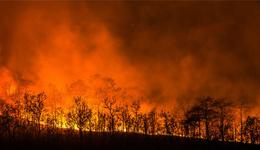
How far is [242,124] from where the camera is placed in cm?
4247

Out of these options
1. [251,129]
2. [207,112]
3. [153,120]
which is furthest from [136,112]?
[251,129]

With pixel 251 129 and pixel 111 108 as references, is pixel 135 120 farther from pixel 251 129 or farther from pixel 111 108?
pixel 251 129

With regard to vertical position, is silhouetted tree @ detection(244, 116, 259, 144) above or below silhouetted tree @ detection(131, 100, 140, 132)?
below

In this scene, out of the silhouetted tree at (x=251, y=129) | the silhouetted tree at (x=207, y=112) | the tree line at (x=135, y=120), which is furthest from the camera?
the silhouetted tree at (x=207, y=112)

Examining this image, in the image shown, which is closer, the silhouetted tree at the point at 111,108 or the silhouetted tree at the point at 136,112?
the silhouetted tree at the point at 111,108

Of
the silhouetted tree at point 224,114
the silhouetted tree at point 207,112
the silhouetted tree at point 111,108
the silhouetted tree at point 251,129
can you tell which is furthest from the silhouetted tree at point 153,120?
the silhouetted tree at point 251,129

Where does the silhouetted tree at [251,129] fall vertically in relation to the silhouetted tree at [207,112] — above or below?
below

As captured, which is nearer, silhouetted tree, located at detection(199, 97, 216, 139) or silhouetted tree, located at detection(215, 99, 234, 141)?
silhouetted tree, located at detection(215, 99, 234, 141)

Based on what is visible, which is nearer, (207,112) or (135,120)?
(207,112)

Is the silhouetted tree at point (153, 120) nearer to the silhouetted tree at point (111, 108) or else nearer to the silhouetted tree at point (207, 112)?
the silhouetted tree at point (111, 108)

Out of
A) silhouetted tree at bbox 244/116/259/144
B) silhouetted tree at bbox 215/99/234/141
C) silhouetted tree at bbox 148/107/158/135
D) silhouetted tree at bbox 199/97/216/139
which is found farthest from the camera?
silhouetted tree at bbox 148/107/158/135

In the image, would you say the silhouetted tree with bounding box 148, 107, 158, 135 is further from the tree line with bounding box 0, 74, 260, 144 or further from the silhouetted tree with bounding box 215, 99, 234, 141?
the silhouetted tree with bounding box 215, 99, 234, 141

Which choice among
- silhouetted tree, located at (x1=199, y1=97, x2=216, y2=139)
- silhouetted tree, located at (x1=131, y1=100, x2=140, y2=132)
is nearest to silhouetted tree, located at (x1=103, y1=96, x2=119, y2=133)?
silhouetted tree, located at (x1=131, y1=100, x2=140, y2=132)

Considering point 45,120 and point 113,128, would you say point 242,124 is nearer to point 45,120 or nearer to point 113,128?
point 113,128
